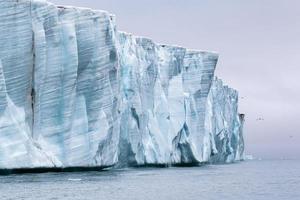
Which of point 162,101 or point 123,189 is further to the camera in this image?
point 162,101

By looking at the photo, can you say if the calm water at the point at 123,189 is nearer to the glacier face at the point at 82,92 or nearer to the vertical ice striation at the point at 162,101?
the glacier face at the point at 82,92

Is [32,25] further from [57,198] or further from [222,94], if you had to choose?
[222,94]

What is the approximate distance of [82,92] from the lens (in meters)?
40.3

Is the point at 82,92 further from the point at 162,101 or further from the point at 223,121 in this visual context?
the point at 223,121

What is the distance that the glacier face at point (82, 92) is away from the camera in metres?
35.2

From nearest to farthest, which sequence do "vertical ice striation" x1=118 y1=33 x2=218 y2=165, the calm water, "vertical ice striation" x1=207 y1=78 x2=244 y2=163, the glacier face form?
the calm water
the glacier face
"vertical ice striation" x1=118 y1=33 x2=218 y2=165
"vertical ice striation" x1=207 y1=78 x2=244 y2=163

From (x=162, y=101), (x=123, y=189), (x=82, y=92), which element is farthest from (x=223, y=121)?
(x=123, y=189)

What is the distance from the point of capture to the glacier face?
35.2 metres

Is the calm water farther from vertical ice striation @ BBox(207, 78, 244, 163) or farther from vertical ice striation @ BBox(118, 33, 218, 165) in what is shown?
vertical ice striation @ BBox(207, 78, 244, 163)

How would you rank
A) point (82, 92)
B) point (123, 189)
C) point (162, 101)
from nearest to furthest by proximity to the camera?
point (123, 189)
point (82, 92)
point (162, 101)

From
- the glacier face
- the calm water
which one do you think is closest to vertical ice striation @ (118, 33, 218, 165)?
the glacier face

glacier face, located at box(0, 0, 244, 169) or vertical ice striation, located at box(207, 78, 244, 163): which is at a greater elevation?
glacier face, located at box(0, 0, 244, 169)

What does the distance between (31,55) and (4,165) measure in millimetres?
5627

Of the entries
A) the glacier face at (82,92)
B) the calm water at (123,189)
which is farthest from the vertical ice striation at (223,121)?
the calm water at (123,189)
